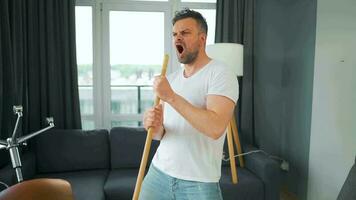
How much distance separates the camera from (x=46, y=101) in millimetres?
2756

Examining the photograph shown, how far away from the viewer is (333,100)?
2184 mm

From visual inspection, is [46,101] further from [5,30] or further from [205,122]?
[205,122]

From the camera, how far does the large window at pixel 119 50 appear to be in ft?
9.73

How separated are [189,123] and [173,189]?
0.98 feet

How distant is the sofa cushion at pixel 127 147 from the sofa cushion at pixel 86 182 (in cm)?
16

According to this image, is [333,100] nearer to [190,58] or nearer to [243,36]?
[243,36]

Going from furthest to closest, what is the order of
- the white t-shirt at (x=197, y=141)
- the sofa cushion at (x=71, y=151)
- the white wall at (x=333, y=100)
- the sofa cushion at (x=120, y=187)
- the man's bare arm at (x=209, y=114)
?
the sofa cushion at (x=71, y=151), the sofa cushion at (x=120, y=187), the white wall at (x=333, y=100), the white t-shirt at (x=197, y=141), the man's bare arm at (x=209, y=114)

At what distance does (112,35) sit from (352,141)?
243 centimetres

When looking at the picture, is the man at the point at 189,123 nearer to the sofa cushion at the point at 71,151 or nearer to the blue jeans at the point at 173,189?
the blue jeans at the point at 173,189

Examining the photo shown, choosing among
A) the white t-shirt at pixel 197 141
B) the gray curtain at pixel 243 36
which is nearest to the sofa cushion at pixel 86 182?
the white t-shirt at pixel 197 141

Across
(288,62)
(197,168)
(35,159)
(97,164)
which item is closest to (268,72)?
(288,62)

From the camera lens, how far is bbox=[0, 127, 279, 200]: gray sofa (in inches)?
87.7

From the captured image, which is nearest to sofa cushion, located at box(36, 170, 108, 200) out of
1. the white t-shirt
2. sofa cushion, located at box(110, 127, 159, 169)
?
sofa cushion, located at box(110, 127, 159, 169)

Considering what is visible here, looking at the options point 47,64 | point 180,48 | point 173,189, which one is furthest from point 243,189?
point 47,64
